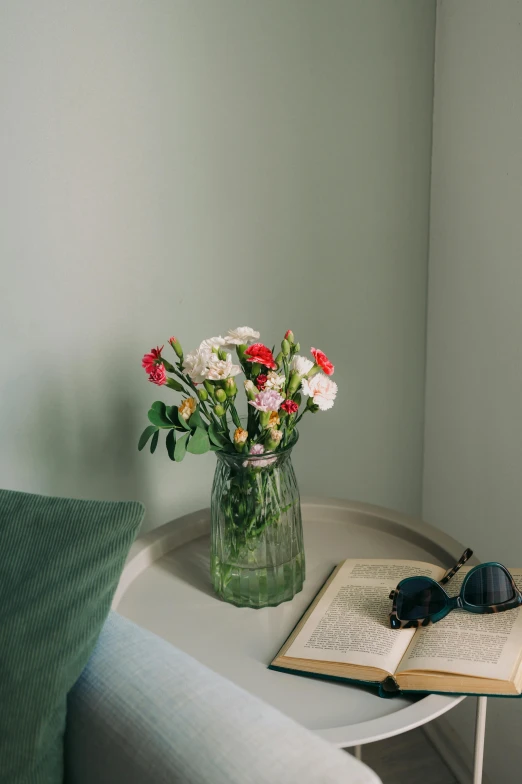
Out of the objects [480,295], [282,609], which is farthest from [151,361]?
[480,295]

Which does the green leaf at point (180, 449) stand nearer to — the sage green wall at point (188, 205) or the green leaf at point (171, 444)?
the green leaf at point (171, 444)

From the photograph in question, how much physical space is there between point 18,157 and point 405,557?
0.85 meters

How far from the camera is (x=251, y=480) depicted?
1.00 m

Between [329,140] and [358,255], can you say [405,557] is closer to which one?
[358,255]

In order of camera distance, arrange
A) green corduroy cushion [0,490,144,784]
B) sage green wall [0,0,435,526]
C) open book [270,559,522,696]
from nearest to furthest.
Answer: green corduroy cushion [0,490,144,784] < open book [270,559,522,696] < sage green wall [0,0,435,526]

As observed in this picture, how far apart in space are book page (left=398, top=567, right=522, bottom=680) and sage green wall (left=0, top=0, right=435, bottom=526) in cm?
57

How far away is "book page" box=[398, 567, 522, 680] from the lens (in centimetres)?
83

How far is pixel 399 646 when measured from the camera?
90 centimetres

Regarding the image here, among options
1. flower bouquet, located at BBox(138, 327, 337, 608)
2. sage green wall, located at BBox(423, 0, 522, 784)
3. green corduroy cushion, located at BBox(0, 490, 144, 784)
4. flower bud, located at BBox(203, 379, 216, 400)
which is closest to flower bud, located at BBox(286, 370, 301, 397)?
flower bouquet, located at BBox(138, 327, 337, 608)

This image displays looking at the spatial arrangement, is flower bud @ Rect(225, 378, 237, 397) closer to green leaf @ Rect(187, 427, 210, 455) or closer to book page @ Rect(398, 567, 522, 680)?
green leaf @ Rect(187, 427, 210, 455)

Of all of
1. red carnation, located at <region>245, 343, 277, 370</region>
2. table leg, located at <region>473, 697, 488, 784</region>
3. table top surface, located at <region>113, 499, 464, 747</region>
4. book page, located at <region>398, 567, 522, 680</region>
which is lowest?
table leg, located at <region>473, 697, 488, 784</region>

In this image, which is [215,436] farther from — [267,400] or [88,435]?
[88,435]

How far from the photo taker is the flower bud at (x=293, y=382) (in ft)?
3.24

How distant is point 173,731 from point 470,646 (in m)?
0.39
